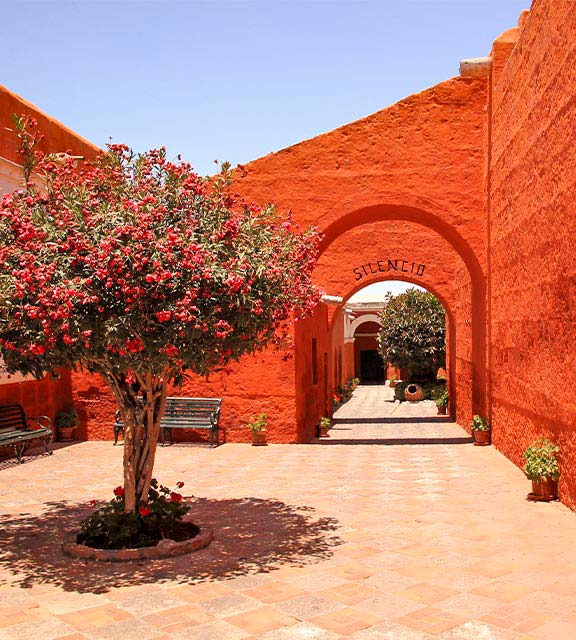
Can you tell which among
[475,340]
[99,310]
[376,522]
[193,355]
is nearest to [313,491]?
[376,522]

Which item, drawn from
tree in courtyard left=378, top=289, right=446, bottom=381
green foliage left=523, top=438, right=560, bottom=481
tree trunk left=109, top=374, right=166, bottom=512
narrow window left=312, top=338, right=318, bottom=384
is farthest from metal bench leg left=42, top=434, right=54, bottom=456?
tree in courtyard left=378, top=289, right=446, bottom=381

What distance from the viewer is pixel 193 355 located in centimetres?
550

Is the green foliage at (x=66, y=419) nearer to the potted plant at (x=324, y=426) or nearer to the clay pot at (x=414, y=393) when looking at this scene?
the potted plant at (x=324, y=426)

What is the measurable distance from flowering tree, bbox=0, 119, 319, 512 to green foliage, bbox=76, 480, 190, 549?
131 mm

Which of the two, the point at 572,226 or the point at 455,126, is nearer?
the point at 572,226

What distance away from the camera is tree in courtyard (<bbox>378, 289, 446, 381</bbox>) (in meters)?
25.4

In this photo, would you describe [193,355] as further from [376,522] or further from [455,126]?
[455,126]

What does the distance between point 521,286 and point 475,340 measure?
14.5 ft

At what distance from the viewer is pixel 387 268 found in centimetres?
1997

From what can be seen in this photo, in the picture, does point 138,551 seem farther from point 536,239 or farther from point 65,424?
point 65,424

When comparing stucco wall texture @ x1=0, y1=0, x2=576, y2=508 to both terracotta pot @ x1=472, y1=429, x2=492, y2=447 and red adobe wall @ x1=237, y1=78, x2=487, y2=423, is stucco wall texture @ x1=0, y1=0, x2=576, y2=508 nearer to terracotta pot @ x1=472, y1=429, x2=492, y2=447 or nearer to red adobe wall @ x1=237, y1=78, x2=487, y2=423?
red adobe wall @ x1=237, y1=78, x2=487, y2=423

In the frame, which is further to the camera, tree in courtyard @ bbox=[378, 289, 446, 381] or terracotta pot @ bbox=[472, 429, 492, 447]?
tree in courtyard @ bbox=[378, 289, 446, 381]

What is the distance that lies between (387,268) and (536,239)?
11.2 m

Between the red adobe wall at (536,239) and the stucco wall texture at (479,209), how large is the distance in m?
0.03
